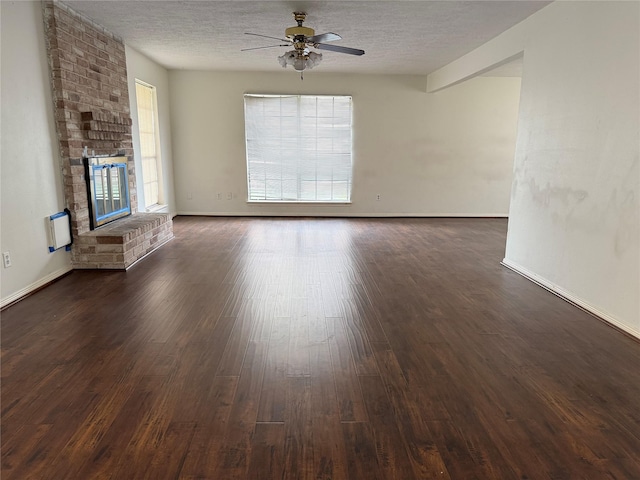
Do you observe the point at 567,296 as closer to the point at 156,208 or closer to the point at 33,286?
the point at 33,286

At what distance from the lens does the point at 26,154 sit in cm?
356

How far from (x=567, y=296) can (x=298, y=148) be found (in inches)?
202

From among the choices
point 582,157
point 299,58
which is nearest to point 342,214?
point 299,58

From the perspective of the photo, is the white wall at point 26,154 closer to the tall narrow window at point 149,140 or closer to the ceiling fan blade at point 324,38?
the tall narrow window at point 149,140

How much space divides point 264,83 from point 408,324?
18.4ft

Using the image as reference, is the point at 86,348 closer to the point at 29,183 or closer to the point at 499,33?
the point at 29,183

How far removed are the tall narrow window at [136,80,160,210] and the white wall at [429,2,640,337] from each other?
16.5ft

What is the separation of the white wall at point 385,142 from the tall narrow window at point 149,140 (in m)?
0.66

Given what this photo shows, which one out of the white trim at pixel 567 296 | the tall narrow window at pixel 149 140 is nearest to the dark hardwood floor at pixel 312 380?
the white trim at pixel 567 296

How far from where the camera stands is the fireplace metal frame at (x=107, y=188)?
442cm

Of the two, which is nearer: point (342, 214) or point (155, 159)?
point (155, 159)

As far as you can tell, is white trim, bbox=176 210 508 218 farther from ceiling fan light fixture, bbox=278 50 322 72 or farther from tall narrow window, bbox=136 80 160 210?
ceiling fan light fixture, bbox=278 50 322 72

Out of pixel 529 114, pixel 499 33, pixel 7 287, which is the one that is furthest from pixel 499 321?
pixel 7 287

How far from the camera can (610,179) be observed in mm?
3086
